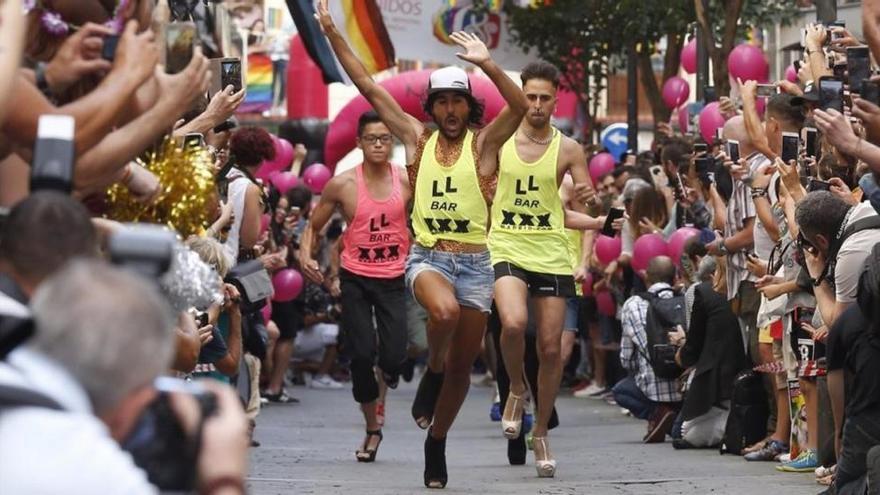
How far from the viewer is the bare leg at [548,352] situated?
39.8 feet

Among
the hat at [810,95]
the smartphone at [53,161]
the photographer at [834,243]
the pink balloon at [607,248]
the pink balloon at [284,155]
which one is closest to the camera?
the smartphone at [53,161]

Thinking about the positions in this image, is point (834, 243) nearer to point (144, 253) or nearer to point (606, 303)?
point (144, 253)

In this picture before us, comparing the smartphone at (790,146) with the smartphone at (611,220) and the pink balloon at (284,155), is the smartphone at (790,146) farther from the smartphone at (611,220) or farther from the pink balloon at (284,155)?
the pink balloon at (284,155)

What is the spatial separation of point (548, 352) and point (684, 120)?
9367 millimetres

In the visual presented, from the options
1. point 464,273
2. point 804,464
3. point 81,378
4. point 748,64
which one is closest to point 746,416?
point 804,464

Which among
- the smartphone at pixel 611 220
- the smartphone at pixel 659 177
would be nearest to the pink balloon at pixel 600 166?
the smartphone at pixel 659 177

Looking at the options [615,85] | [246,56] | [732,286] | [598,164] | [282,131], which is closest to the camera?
[732,286]

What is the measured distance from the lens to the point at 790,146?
12.0 meters

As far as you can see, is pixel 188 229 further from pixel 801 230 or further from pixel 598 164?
pixel 598 164

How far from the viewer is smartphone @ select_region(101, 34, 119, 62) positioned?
18.3 feet

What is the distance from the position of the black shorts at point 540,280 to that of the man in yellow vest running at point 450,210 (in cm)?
68

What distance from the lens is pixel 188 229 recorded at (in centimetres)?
610

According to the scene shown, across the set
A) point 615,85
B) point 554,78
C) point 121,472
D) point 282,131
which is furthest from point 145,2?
point 615,85

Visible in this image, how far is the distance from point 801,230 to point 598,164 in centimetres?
1201
